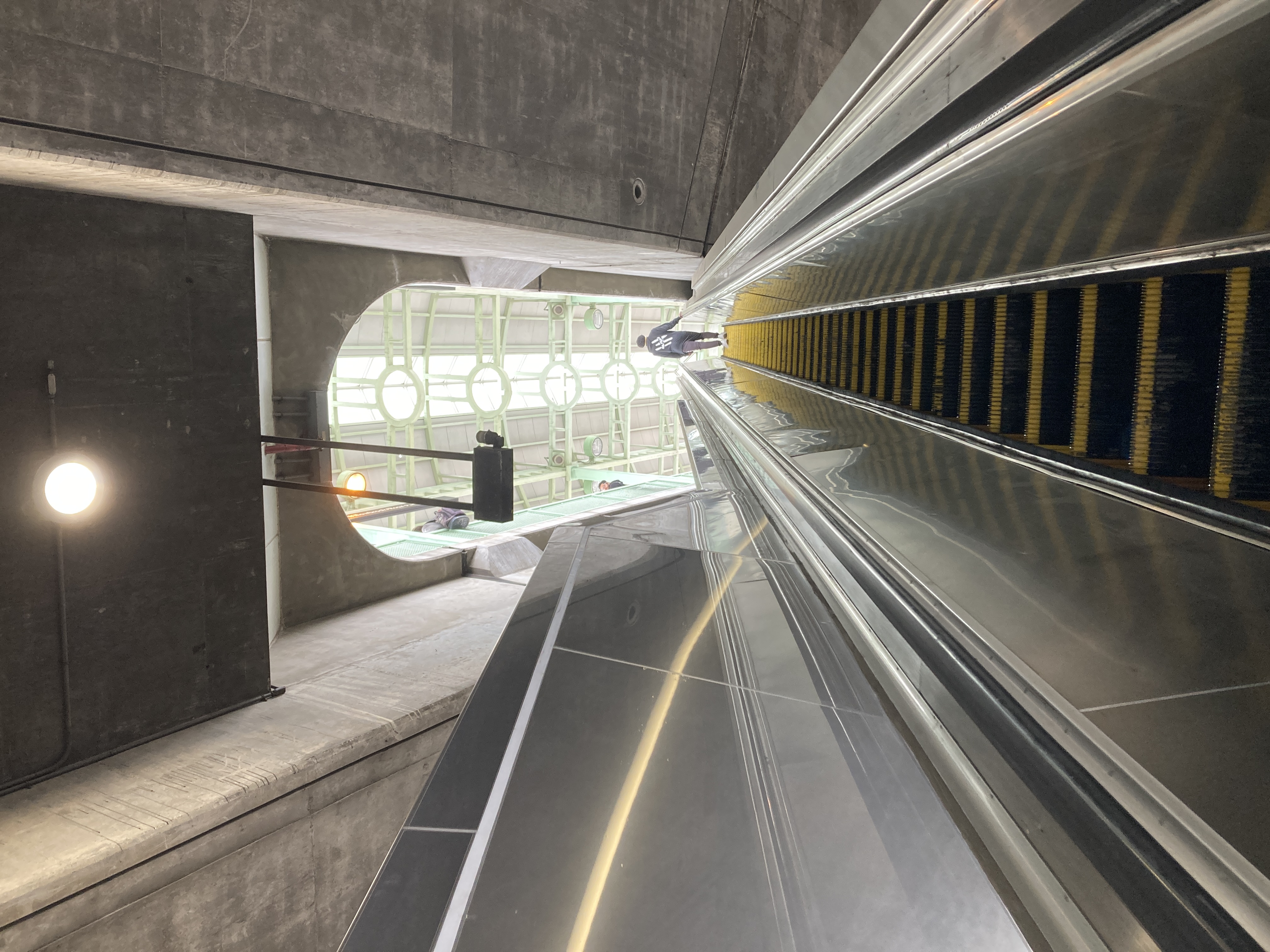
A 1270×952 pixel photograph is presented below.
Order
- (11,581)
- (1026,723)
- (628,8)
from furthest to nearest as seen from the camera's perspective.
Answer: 1. (628,8)
2. (11,581)
3. (1026,723)

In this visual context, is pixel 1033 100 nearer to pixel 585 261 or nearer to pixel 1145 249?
pixel 1145 249

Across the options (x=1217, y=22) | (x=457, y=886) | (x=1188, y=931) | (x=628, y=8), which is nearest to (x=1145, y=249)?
(x=1217, y=22)

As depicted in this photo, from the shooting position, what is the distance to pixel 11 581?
3211mm

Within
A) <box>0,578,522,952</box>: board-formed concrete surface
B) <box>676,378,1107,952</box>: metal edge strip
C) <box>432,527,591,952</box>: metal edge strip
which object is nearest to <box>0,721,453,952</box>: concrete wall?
<box>0,578,522,952</box>: board-formed concrete surface

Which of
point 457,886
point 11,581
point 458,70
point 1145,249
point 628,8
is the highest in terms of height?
point 628,8

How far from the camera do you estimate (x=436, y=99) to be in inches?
148

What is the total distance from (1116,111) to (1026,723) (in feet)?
2.14

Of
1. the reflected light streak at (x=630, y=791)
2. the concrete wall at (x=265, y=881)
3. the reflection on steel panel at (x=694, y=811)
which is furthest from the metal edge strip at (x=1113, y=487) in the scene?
the concrete wall at (x=265, y=881)

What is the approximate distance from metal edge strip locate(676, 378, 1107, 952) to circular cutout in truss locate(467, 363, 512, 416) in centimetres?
978

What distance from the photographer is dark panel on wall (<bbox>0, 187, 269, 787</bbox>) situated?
3203 millimetres

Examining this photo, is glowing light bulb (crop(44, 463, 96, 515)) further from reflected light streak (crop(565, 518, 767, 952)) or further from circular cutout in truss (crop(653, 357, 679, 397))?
circular cutout in truss (crop(653, 357, 679, 397))

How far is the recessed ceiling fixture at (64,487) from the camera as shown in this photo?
126 inches

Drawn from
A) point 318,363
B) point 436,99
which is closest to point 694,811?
point 436,99

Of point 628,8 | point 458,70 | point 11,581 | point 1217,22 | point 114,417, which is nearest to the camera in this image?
point 1217,22
